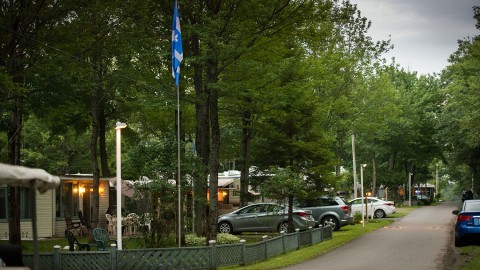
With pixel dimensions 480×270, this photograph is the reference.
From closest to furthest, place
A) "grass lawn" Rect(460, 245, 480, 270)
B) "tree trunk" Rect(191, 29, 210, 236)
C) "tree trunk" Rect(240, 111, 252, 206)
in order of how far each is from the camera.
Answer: "grass lawn" Rect(460, 245, 480, 270) < "tree trunk" Rect(191, 29, 210, 236) < "tree trunk" Rect(240, 111, 252, 206)

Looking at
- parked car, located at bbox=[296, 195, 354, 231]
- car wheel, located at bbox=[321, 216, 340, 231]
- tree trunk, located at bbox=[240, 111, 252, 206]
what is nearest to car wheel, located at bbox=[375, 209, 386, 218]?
parked car, located at bbox=[296, 195, 354, 231]

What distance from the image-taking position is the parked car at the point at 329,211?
32.4 metres

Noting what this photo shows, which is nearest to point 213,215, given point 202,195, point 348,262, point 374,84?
point 202,195

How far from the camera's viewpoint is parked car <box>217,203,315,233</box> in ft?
96.2

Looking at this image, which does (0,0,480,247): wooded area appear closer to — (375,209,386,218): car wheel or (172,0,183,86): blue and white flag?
(172,0,183,86): blue and white flag

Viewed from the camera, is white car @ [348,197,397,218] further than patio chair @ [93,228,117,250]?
Yes

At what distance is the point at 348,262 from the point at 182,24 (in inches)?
424

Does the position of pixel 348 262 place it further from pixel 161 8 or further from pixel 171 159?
pixel 161 8

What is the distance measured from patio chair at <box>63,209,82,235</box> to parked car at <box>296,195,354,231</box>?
10.3 meters

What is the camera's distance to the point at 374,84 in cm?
4544

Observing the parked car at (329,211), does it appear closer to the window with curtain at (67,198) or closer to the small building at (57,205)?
the small building at (57,205)

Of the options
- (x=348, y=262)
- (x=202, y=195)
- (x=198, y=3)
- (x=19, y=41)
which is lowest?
(x=348, y=262)

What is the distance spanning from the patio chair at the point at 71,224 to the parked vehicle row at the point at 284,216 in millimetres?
6356

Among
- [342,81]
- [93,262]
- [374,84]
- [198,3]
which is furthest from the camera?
[374,84]
